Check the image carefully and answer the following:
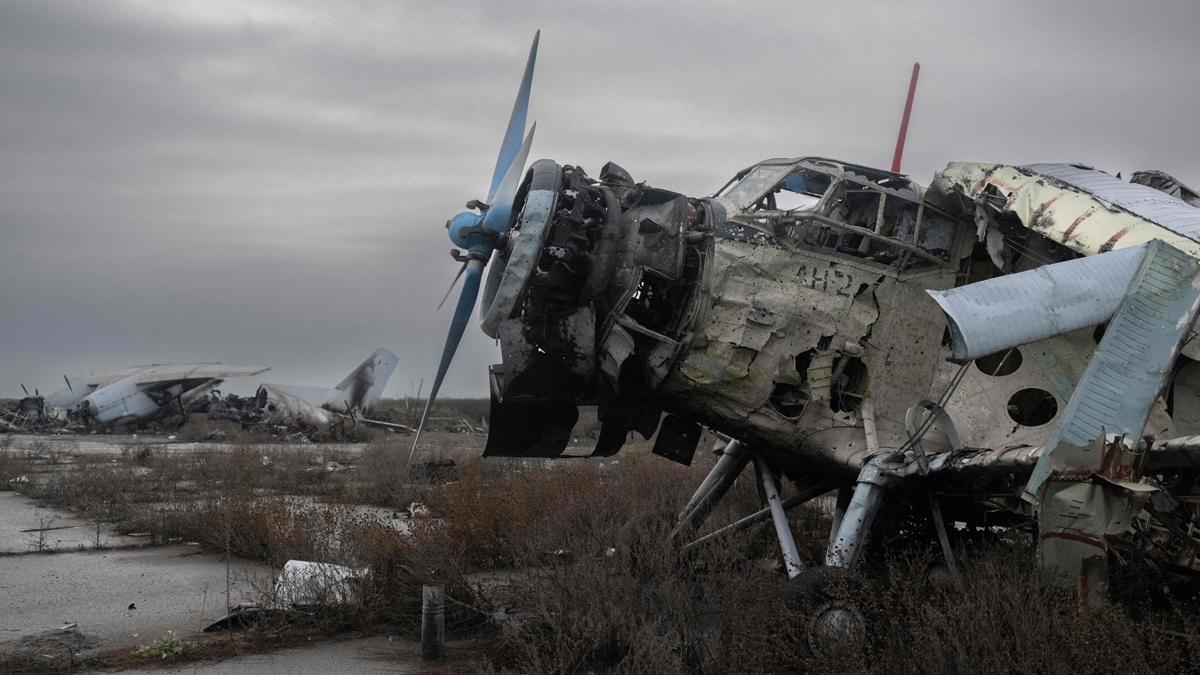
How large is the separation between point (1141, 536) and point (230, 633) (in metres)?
5.84

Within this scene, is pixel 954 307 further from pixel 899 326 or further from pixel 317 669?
pixel 317 669

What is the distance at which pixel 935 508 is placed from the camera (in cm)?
748

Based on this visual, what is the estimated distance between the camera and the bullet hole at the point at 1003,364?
7.59 metres

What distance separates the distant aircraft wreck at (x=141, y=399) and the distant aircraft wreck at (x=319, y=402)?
1.11 m

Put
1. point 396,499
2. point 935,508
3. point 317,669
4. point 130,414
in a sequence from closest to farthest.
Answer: point 317,669, point 935,508, point 396,499, point 130,414

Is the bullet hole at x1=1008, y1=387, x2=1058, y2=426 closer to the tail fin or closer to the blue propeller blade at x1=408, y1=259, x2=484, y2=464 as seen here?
the blue propeller blade at x1=408, y1=259, x2=484, y2=464

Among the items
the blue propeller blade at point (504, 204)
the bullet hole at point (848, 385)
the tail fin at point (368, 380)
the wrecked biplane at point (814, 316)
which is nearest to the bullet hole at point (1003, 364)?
the wrecked biplane at point (814, 316)

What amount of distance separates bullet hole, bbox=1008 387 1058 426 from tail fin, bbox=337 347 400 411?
106ft

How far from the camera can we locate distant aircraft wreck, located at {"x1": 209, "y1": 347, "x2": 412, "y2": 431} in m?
35.1

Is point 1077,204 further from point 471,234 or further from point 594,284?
point 471,234

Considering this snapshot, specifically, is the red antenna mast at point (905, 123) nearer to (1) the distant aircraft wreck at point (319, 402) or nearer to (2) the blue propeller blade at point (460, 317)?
(2) the blue propeller blade at point (460, 317)

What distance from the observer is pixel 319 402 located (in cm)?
3734

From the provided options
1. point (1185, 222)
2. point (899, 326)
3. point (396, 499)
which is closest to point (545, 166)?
point (899, 326)

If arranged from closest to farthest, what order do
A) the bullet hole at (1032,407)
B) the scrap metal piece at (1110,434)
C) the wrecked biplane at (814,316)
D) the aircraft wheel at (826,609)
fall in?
the scrap metal piece at (1110,434) < the aircraft wheel at (826,609) < the wrecked biplane at (814,316) < the bullet hole at (1032,407)
